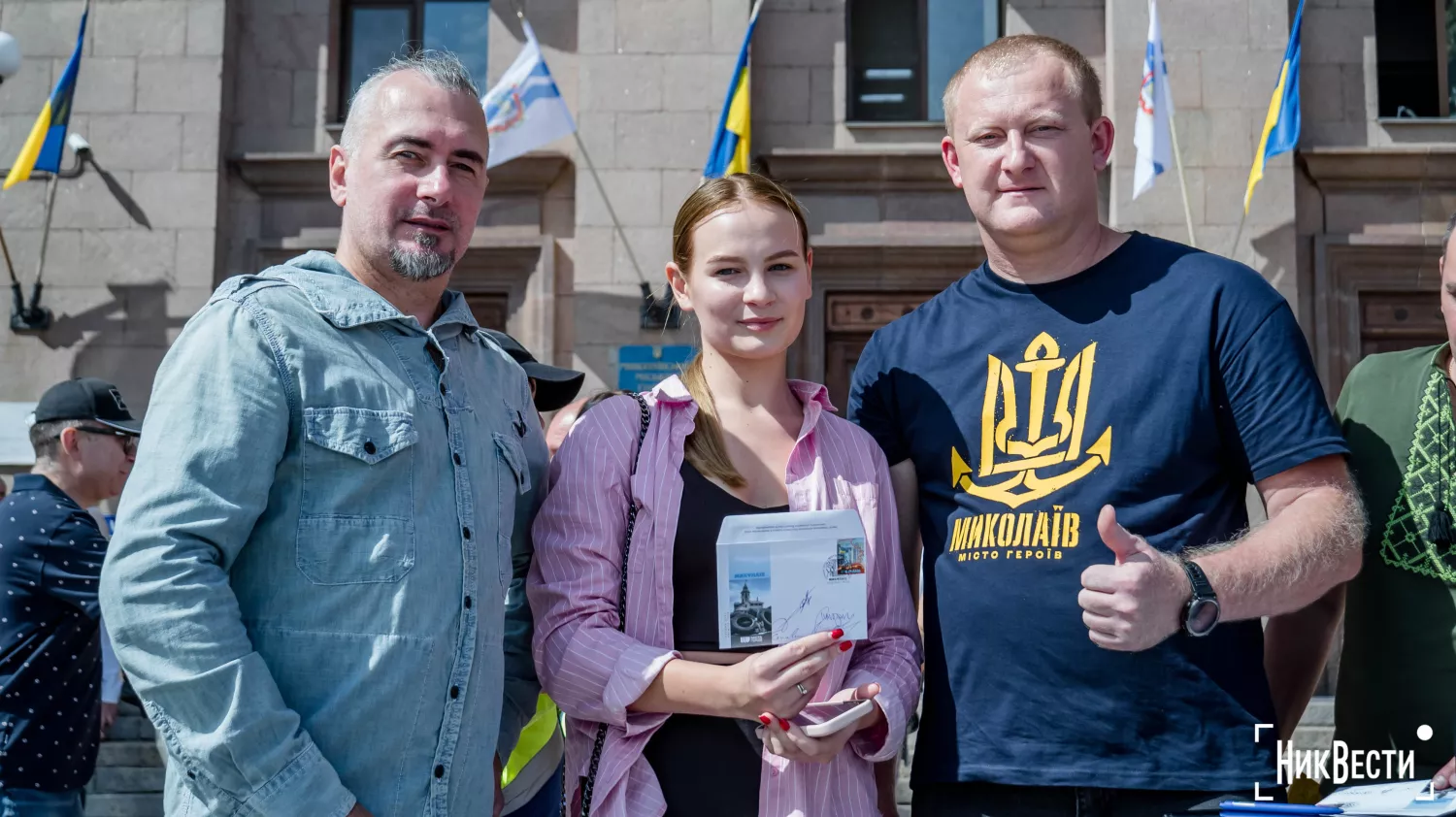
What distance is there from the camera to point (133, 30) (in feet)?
36.8

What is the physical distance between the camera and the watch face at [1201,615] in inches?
94.3

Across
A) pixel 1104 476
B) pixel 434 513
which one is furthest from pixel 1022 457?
pixel 434 513

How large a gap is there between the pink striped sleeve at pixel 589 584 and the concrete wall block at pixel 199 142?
31.5 ft

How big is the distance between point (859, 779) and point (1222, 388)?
1.16m

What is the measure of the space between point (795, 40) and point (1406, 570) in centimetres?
885

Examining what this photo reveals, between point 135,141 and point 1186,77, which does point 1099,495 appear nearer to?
point 1186,77

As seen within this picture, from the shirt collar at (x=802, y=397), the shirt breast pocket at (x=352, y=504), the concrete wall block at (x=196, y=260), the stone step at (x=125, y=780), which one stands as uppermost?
the concrete wall block at (x=196, y=260)

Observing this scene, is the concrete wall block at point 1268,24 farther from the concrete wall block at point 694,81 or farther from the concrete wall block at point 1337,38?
the concrete wall block at point 694,81

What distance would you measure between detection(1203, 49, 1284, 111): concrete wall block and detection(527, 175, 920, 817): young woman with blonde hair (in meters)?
8.95

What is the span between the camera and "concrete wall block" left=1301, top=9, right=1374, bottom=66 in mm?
10930

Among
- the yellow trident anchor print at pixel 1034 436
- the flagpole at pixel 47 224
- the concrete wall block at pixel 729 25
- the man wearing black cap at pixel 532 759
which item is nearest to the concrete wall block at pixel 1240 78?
the concrete wall block at pixel 729 25

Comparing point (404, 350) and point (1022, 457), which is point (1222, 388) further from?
point (404, 350)

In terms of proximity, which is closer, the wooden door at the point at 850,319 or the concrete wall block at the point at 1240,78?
the concrete wall block at the point at 1240,78

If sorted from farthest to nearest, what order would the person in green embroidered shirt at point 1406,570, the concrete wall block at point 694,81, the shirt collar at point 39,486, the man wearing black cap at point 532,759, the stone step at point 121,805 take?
the concrete wall block at point 694,81
the stone step at point 121,805
the shirt collar at point 39,486
the man wearing black cap at point 532,759
the person in green embroidered shirt at point 1406,570
